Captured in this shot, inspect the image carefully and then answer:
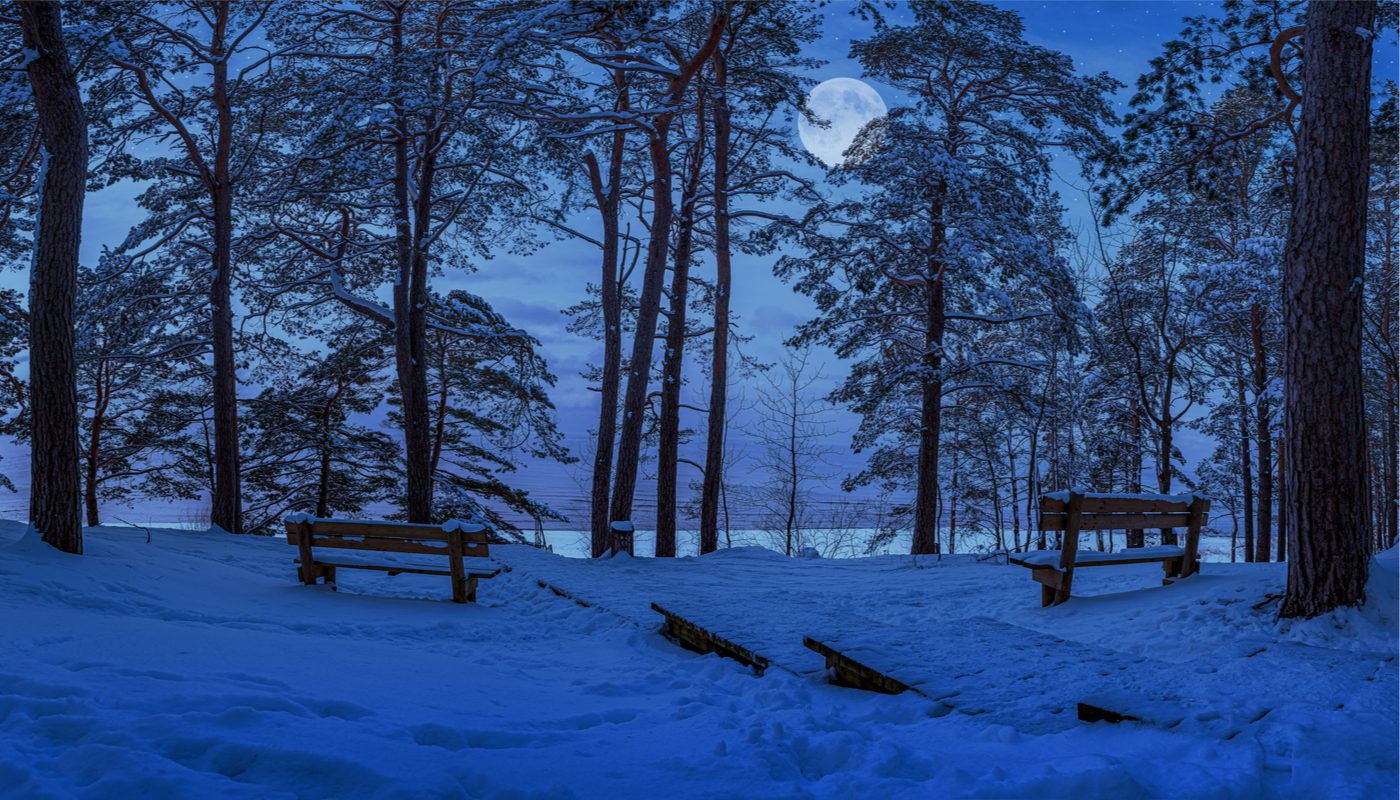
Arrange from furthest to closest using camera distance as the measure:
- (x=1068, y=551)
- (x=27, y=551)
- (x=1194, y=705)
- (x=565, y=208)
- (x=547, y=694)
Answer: (x=565, y=208) → (x=27, y=551) → (x=1068, y=551) → (x=547, y=694) → (x=1194, y=705)

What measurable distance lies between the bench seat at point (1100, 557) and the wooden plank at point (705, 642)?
313 cm

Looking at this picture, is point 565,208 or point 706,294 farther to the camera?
point 706,294

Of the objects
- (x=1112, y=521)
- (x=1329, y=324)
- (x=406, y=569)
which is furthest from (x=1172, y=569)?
(x=406, y=569)

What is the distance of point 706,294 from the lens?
1920cm

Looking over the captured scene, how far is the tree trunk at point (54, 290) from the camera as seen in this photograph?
8.16m

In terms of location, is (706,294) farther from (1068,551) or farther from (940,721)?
(940,721)

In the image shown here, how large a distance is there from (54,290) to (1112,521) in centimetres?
1087

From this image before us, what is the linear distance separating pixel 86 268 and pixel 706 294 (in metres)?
12.4

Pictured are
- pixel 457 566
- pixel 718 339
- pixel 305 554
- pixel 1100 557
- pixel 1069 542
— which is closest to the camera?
pixel 1069 542

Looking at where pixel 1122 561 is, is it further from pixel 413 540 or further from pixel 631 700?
pixel 413 540

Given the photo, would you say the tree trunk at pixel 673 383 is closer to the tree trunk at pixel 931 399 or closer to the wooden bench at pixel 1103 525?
the tree trunk at pixel 931 399

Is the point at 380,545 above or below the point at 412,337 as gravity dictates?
below

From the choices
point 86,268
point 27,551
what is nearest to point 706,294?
point 86,268

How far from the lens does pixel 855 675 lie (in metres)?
4.61
